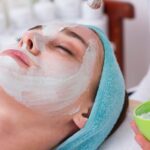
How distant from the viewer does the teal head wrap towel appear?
121cm

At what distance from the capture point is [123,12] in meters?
2.31

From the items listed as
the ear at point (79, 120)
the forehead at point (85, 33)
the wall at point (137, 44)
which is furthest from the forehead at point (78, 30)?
the wall at point (137, 44)

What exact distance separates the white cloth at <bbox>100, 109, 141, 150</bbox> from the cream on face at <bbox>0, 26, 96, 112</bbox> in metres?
0.23

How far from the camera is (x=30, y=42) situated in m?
1.22

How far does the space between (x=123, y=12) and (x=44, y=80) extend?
129 cm

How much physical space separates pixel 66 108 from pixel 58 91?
0.22 feet

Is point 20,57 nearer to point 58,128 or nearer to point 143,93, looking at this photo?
point 58,128

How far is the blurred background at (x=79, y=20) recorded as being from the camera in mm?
2162

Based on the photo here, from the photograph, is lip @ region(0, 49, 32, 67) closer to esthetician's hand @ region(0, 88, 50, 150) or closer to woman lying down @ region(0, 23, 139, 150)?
woman lying down @ region(0, 23, 139, 150)

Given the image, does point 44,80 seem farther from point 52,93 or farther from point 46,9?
point 46,9

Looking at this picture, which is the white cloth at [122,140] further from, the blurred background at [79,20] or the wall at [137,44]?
the wall at [137,44]

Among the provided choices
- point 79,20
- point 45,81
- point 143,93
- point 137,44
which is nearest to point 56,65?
point 45,81

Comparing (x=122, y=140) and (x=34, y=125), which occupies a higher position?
(x=34, y=125)

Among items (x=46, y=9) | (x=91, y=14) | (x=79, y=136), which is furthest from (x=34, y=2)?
(x=79, y=136)
